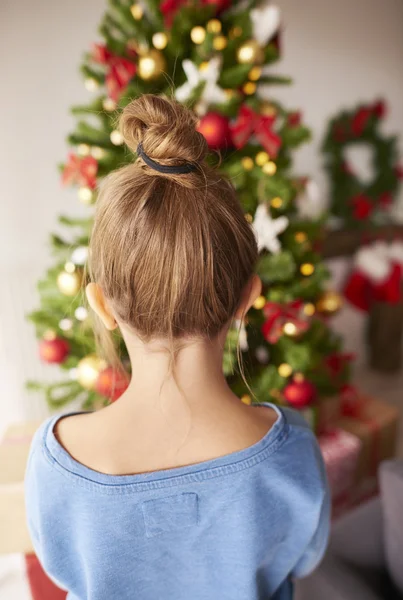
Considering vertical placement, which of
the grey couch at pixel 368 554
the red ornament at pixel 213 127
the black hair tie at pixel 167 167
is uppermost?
the red ornament at pixel 213 127

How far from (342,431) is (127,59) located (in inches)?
60.9

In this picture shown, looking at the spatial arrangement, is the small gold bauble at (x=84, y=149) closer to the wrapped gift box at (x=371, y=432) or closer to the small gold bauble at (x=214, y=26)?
the small gold bauble at (x=214, y=26)

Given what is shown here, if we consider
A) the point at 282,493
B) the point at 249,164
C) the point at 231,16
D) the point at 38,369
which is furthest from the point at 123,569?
the point at 38,369

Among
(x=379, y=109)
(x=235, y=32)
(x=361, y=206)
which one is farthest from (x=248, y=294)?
(x=379, y=109)

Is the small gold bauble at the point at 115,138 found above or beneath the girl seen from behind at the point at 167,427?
above

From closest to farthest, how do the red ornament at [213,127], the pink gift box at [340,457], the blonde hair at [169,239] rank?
1. the blonde hair at [169,239]
2. the red ornament at [213,127]
3. the pink gift box at [340,457]

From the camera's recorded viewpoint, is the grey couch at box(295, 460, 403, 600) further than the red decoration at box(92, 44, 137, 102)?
No

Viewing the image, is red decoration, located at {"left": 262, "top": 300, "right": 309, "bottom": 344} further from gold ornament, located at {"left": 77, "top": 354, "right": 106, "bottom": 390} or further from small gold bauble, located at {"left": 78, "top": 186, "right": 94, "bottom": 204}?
small gold bauble, located at {"left": 78, "top": 186, "right": 94, "bottom": 204}

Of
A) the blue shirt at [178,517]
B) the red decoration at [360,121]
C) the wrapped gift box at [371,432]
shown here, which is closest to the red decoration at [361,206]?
the red decoration at [360,121]

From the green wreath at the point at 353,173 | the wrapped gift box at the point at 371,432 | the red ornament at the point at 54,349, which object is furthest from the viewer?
the green wreath at the point at 353,173

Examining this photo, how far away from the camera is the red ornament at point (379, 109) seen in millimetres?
2758

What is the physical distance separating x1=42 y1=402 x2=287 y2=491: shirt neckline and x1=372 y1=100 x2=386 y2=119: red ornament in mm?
2723

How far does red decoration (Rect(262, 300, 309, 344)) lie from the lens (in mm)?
1290

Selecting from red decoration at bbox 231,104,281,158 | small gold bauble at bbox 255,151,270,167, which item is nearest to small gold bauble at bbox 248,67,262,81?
red decoration at bbox 231,104,281,158
